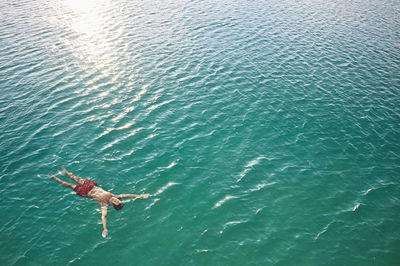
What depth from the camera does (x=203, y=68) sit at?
131 feet

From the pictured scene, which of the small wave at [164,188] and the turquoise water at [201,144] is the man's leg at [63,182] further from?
the small wave at [164,188]

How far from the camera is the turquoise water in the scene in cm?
1836

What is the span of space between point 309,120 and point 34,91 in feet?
122

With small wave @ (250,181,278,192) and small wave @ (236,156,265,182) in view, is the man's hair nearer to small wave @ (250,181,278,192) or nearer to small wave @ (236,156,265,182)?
small wave @ (236,156,265,182)

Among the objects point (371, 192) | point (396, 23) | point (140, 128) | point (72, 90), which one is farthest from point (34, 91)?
point (396, 23)

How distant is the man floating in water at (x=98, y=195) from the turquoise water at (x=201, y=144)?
0.70 meters

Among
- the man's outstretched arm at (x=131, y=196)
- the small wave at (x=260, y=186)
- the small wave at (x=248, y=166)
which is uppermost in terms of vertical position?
the man's outstretched arm at (x=131, y=196)

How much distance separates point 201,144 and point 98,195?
11382 millimetres

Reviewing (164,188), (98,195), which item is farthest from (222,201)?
(98,195)

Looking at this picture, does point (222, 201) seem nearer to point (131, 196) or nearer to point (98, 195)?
point (131, 196)

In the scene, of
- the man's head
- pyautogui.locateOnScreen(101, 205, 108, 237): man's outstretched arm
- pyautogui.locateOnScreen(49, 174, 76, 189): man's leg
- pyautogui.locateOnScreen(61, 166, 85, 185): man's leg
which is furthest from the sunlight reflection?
pyautogui.locateOnScreen(101, 205, 108, 237): man's outstretched arm

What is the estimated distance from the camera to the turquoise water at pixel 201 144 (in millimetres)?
18359

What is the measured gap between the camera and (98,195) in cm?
2036

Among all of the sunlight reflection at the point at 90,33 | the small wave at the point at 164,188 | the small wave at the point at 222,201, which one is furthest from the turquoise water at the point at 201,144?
the sunlight reflection at the point at 90,33
